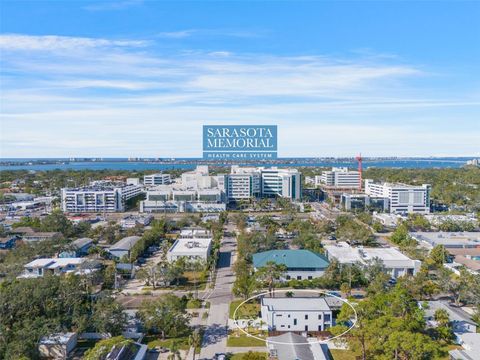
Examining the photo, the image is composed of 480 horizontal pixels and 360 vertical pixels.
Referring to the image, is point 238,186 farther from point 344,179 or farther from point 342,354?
point 342,354

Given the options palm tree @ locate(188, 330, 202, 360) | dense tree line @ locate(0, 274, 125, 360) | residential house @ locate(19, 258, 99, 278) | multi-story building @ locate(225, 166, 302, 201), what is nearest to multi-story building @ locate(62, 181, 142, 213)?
multi-story building @ locate(225, 166, 302, 201)

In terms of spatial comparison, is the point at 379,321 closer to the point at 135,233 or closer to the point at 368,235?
the point at 368,235

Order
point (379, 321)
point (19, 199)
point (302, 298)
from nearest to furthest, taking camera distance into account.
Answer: point (379, 321) → point (302, 298) → point (19, 199)

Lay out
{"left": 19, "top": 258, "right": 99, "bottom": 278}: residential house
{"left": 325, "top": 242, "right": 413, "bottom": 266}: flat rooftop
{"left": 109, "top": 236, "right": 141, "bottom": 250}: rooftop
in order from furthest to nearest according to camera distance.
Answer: {"left": 109, "top": 236, "right": 141, "bottom": 250}: rooftop → {"left": 325, "top": 242, "right": 413, "bottom": 266}: flat rooftop → {"left": 19, "top": 258, "right": 99, "bottom": 278}: residential house

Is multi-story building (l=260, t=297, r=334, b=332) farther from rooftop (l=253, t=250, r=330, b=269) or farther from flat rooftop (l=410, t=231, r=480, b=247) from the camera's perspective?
flat rooftop (l=410, t=231, r=480, b=247)

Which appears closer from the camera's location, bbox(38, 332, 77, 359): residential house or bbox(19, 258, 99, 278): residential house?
bbox(38, 332, 77, 359): residential house

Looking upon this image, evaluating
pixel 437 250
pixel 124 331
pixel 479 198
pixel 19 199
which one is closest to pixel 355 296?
pixel 437 250
